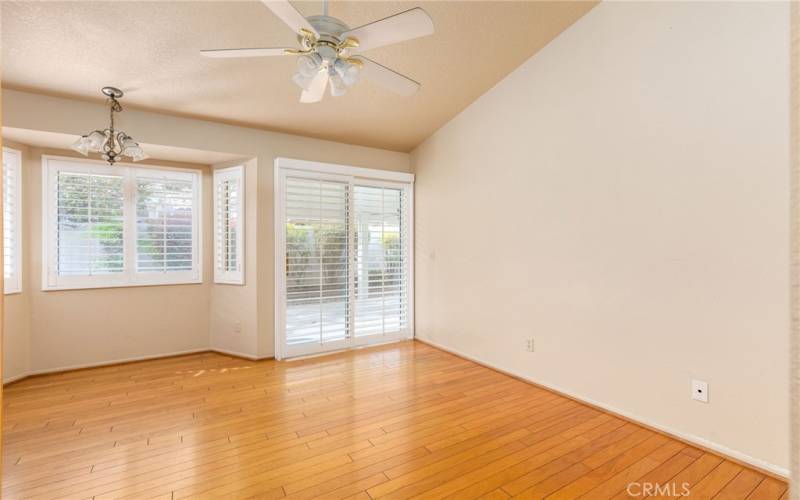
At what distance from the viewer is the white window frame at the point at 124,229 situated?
407 cm

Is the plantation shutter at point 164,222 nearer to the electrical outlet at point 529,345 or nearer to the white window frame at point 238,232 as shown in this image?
the white window frame at point 238,232

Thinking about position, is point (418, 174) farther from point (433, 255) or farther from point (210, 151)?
point (210, 151)

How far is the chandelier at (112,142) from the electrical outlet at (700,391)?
4.71 m

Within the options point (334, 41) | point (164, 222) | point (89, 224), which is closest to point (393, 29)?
point (334, 41)

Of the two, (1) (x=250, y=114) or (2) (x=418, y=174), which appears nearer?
(1) (x=250, y=114)

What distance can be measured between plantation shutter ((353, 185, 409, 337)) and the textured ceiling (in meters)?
1.03

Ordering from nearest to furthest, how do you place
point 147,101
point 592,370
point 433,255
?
1. point 592,370
2. point 147,101
3. point 433,255

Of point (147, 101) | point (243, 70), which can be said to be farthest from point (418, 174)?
point (147, 101)

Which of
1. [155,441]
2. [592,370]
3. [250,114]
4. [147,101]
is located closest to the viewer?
[155,441]

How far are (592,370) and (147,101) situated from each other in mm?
4508

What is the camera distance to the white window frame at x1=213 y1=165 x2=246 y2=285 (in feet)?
15.1

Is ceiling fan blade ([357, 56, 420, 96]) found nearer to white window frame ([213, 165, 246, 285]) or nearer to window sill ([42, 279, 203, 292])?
white window frame ([213, 165, 246, 285])

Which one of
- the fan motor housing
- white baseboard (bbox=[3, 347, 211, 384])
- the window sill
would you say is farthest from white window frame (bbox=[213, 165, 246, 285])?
the fan motor housing

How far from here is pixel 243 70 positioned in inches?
135
